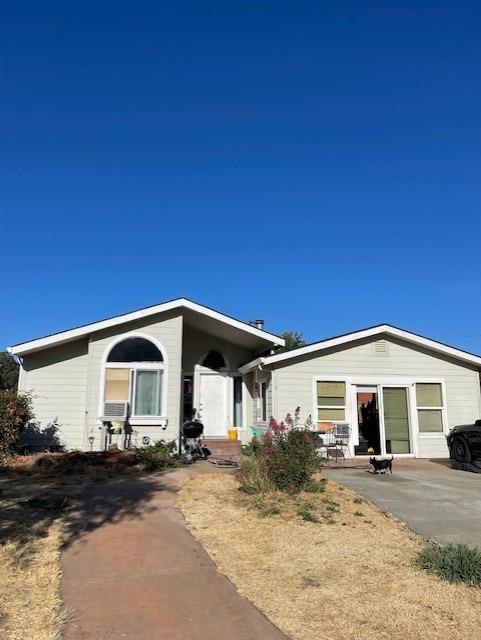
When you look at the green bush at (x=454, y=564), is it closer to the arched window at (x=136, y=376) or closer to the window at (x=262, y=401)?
the arched window at (x=136, y=376)

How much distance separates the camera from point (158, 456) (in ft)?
38.9

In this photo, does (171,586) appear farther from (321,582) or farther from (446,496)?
(446,496)

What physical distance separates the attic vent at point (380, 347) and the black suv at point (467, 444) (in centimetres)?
305

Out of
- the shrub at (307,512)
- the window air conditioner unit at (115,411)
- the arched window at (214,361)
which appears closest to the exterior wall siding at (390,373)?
the arched window at (214,361)

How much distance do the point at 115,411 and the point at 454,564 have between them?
983cm

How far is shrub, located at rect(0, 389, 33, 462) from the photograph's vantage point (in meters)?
10.6

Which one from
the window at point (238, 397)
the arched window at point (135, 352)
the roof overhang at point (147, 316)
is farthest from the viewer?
the window at point (238, 397)

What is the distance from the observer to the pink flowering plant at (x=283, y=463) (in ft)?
26.1

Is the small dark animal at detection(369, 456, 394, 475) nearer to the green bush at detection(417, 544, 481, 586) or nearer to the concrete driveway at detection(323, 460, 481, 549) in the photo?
the concrete driveway at detection(323, 460, 481, 549)

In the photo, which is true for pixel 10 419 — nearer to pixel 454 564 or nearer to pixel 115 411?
pixel 115 411

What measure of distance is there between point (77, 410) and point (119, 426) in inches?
61.2

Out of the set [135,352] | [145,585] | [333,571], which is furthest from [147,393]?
[333,571]

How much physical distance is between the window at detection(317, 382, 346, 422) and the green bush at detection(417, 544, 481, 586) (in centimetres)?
876

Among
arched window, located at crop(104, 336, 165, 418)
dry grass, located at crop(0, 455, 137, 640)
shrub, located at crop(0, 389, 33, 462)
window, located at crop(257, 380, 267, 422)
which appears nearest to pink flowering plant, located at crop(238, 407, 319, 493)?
dry grass, located at crop(0, 455, 137, 640)
